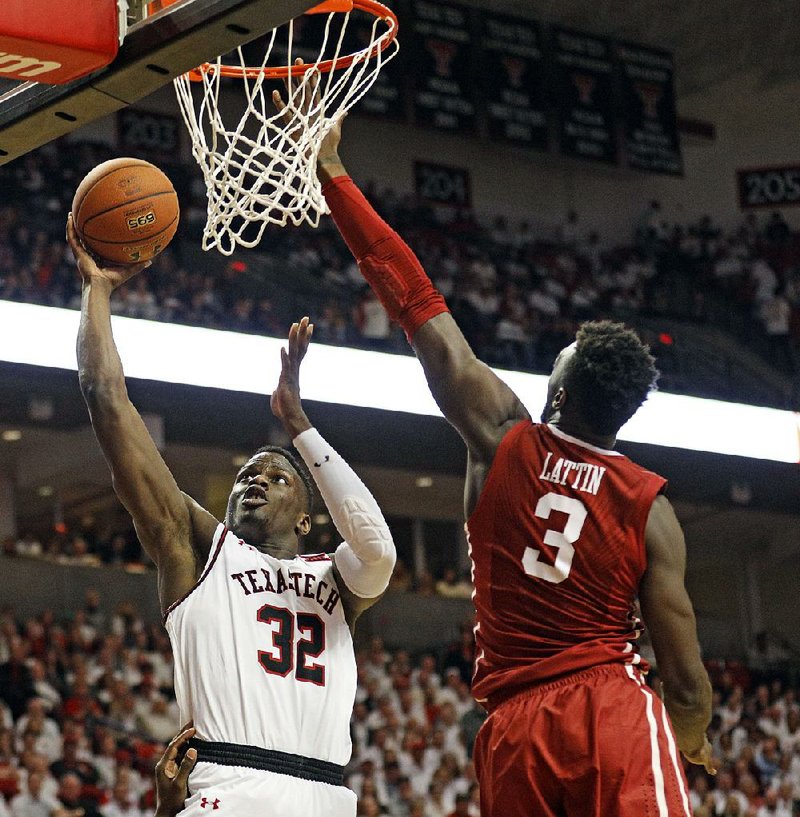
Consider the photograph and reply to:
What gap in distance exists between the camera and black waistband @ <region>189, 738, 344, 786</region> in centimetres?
345

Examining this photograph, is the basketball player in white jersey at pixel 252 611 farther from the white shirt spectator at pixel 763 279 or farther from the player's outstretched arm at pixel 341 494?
the white shirt spectator at pixel 763 279

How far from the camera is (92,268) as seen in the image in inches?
148

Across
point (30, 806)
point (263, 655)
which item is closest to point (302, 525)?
point (263, 655)

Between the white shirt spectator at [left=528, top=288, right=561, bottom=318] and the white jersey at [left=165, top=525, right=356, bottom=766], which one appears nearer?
the white jersey at [left=165, top=525, right=356, bottom=766]

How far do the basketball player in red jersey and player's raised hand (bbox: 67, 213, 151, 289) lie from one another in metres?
1.05

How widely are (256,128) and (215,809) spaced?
3.05 meters

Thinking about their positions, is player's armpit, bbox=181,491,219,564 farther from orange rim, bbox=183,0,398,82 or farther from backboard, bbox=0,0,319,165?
orange rim, bbox=183,0,398,82

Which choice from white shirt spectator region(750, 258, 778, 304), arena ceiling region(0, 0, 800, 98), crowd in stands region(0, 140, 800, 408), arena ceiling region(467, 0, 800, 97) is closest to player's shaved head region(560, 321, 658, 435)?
crowd in stands region(0, 140, 800, 408)

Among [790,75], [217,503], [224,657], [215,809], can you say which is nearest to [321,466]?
[224,657]

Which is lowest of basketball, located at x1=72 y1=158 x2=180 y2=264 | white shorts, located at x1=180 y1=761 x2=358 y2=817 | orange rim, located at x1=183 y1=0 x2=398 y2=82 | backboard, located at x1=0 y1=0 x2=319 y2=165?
white shorts, located at x1=180 y1=761 x2=358 y2=817

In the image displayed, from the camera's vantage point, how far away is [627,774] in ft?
9.17

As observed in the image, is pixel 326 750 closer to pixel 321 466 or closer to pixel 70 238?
pixel 321 466

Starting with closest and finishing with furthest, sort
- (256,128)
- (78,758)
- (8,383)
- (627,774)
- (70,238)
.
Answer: (627,774) < (70,238) < (256,128) < (78,758) < (8,383)

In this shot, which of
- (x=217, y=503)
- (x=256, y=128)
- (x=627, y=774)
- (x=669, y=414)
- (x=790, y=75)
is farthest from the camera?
(x=790, y=75)
